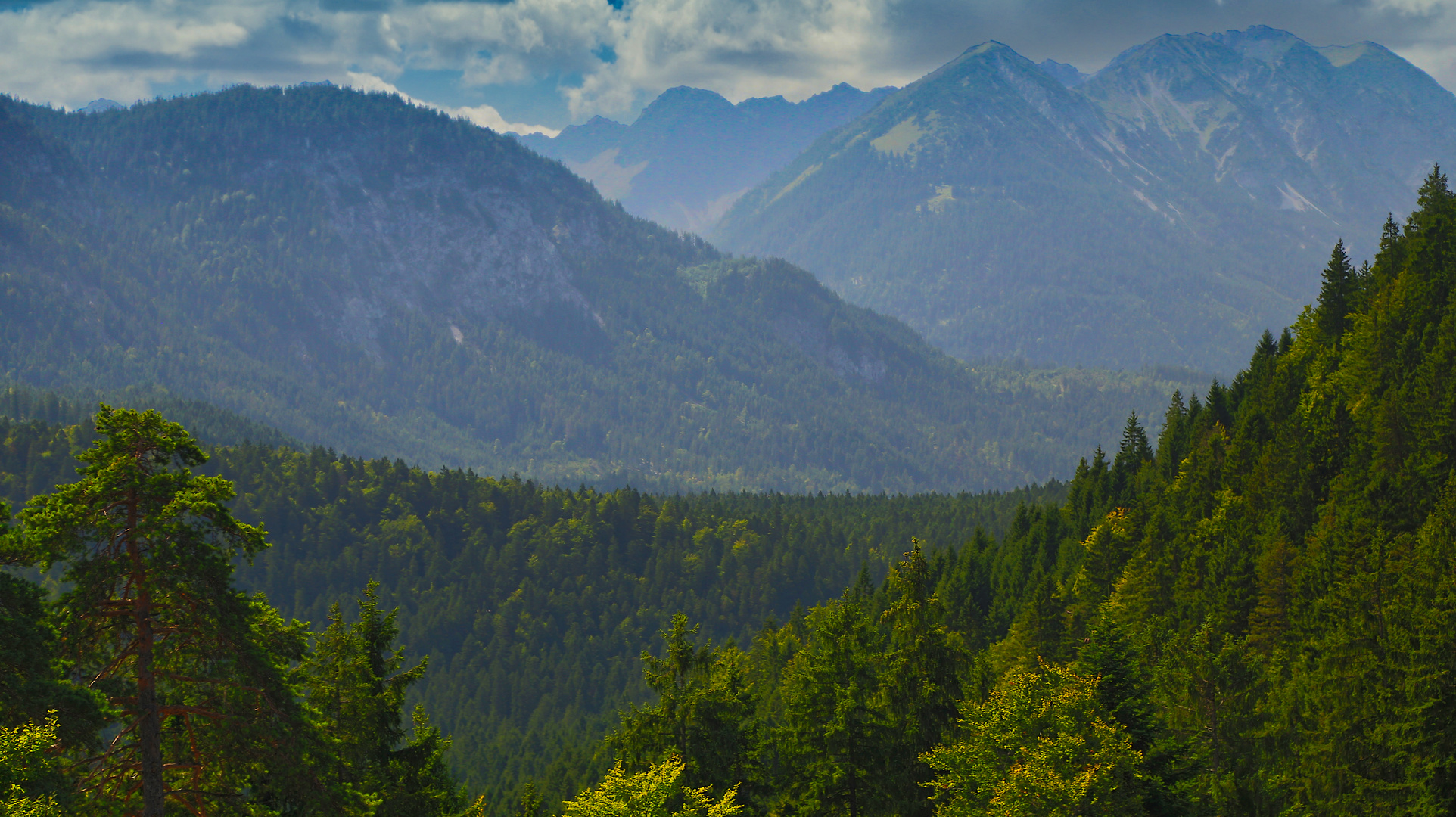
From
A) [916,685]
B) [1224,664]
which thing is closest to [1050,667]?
[916,685]

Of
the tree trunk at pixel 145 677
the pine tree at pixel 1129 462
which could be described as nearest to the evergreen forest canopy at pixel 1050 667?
the tree trunk at pixel 145 677

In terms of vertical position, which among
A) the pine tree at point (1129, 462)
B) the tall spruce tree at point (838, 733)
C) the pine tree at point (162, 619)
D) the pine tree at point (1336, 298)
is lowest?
the tall spruce tree at point (838, 733)

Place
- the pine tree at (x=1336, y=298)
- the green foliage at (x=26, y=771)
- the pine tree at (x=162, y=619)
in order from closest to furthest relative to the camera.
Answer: the green foliage at (x=26, y=771) < the pine tree at (x=162, y=619) < the pine tree at (x=1336, y=298)

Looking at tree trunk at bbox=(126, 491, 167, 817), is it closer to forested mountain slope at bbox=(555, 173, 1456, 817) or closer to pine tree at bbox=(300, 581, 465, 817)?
pine tree at bbox=(300, 581, 465, 817)

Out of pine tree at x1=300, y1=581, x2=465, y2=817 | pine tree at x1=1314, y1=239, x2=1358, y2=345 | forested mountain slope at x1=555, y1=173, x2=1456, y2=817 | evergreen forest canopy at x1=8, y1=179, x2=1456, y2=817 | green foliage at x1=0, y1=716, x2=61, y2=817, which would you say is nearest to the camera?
green foliage at x1=0, y1=716, x2=61, y2=817

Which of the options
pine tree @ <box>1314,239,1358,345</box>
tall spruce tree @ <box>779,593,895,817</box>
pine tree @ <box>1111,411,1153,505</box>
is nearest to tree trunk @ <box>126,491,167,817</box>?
tall spruce tree @ <box>779,593,895,817</box>

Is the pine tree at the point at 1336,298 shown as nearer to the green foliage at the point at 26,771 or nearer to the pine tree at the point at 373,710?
the pine tree at the point at 373,710

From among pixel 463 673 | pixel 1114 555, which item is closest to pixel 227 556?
pixel 1114 555

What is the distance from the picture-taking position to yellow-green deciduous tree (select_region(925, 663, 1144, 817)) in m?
27.4

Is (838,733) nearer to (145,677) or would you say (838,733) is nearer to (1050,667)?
(1050,667)

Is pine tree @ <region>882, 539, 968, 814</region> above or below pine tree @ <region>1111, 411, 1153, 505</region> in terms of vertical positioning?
below

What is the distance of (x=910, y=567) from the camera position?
38.3 m

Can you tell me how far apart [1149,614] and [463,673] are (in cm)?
14432

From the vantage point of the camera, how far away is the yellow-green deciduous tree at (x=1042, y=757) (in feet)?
89.8
